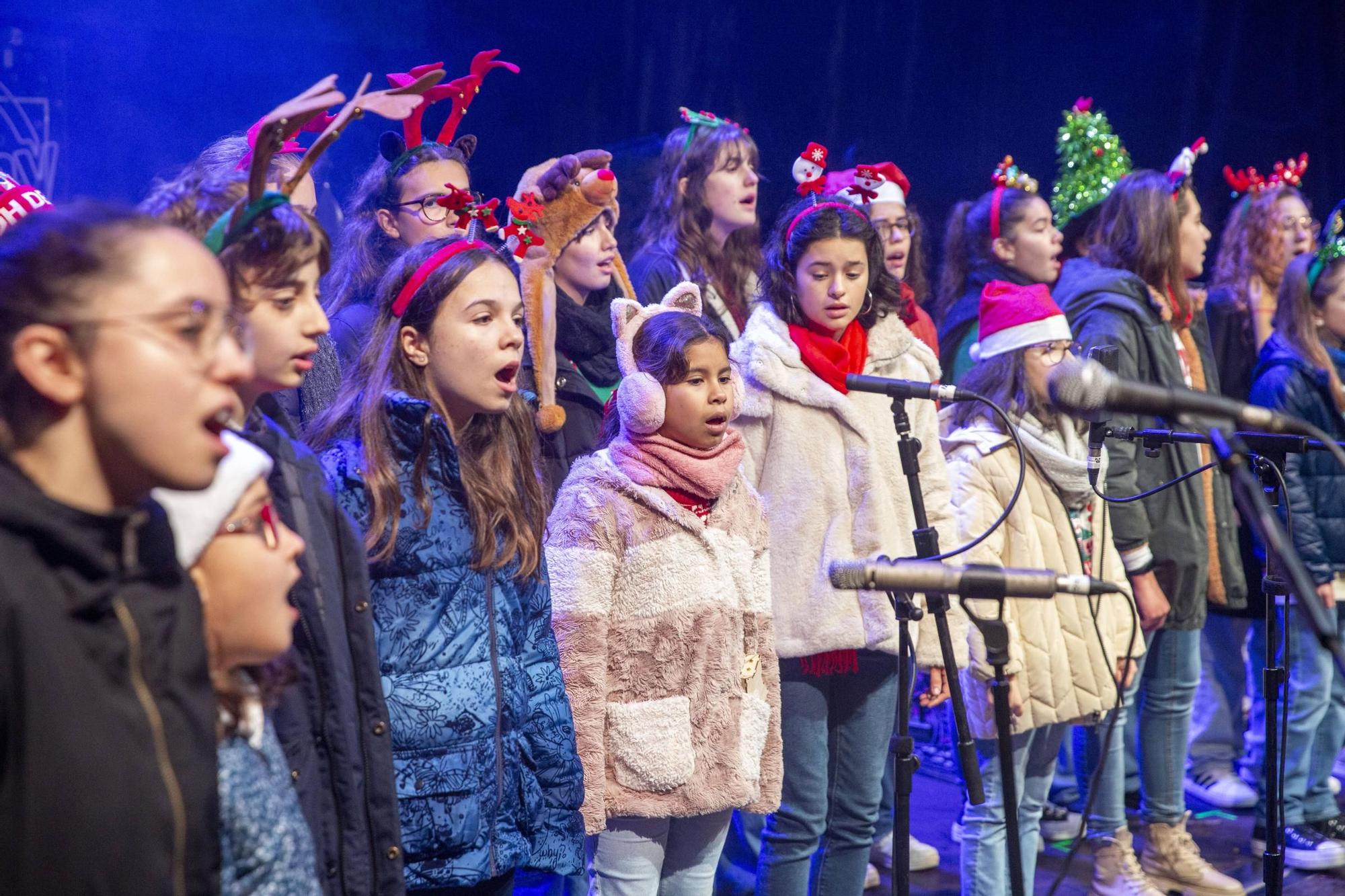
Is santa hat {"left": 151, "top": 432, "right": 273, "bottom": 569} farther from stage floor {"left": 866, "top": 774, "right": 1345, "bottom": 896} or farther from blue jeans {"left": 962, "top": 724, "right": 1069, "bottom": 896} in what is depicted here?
stage floor {"left": 866, "top": 774, "right": 1345, "bottom": 896}

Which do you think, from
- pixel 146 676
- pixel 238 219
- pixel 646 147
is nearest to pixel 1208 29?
pixel 646 147

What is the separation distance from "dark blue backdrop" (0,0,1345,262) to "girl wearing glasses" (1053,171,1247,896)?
161 centimetres

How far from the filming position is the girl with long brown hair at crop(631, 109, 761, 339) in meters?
4.16

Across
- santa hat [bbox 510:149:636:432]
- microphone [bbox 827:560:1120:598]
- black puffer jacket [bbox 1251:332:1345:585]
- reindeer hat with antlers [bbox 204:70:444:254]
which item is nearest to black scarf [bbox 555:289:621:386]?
santa hat [bbox 510:149:636:432]

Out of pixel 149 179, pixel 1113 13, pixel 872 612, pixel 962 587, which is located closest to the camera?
pixel 962 587

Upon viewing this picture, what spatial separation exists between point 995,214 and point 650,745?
9.26 ft

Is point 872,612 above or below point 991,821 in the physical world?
above

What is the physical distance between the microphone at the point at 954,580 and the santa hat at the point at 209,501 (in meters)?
0.80

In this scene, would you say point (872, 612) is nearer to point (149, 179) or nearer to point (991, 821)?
point (991, 821)

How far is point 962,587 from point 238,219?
1.08 m

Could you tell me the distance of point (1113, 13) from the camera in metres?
7.06

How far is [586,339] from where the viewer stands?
362cm

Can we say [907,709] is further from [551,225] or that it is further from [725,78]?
[725,78]

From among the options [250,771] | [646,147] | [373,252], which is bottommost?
[250,771]
